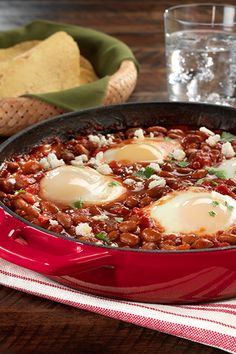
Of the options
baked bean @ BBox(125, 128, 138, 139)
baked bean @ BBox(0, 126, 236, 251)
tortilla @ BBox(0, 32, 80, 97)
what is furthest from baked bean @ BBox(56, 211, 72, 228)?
tortilla @ BBox(0, 32, 80, 97)

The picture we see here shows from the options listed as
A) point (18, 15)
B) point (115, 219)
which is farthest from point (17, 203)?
point (18, 15)

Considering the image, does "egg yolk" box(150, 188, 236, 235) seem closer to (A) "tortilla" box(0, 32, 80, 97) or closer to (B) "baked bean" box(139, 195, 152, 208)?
(B) "baked bean" box(139, 195, 152, 208)

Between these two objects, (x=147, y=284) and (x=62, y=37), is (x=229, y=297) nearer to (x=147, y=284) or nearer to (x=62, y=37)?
Answer: (x=147, y=284)

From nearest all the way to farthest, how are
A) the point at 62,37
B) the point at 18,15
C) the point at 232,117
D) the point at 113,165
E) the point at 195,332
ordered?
the point at 195,332
the point at 113,165
the point at 232,117
the point at 62,37
the point at 18,15

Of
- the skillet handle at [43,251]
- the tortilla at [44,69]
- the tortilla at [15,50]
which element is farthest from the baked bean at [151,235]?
the tortilla at [15,50]

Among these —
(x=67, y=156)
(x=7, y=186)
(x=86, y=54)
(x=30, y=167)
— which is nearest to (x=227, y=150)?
(x=67, y=156)

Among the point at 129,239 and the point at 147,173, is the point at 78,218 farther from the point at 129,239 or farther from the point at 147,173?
the point at 147,173

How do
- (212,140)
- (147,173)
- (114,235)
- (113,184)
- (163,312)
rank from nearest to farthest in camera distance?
(163,312), (114,235), (113,184), (147,173), (212,140)
